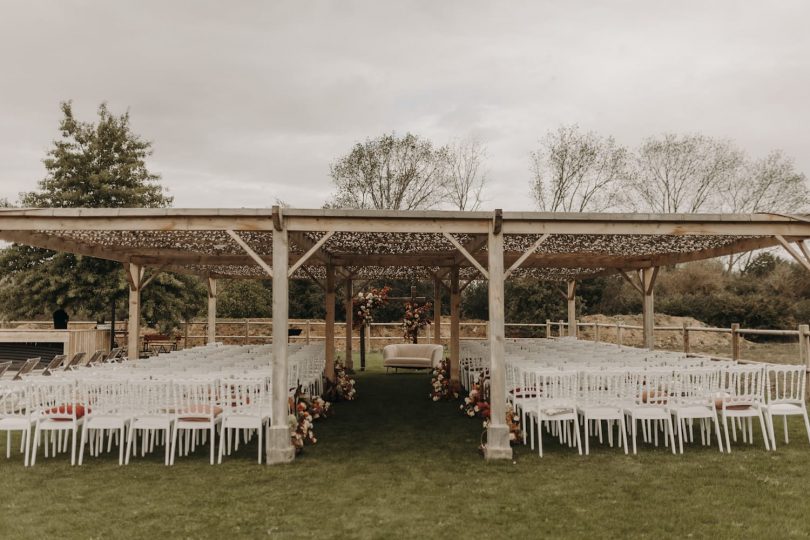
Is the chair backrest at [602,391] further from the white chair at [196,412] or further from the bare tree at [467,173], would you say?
the bare tree at [467,173]

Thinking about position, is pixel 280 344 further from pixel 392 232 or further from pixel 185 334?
pixel 185 334

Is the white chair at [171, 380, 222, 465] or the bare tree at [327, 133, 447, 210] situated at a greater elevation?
the bare tree at [327, 133, 447, 210]

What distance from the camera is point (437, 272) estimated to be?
1472cm

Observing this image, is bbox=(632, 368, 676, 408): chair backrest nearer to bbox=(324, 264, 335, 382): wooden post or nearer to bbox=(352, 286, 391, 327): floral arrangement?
bbox=(324, 264, 335, 382): wooden post

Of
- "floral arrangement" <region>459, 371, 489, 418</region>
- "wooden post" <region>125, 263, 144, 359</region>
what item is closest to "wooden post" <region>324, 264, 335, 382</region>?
"floral arrangement" <region>459, 371, 489, 418</region>

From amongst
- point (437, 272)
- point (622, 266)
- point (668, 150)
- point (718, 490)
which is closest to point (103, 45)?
point (437, 272)

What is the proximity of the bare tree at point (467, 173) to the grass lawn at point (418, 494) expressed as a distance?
23.6 meters

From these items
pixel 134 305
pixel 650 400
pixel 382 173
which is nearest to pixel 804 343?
pixel 650 400

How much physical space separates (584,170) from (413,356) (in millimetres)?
16432

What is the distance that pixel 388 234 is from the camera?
8.62 meters

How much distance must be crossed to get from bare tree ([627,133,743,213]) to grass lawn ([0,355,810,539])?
75.1 feet

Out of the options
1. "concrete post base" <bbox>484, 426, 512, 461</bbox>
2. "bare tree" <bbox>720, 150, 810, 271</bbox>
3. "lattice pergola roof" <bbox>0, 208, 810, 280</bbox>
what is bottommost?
"concrete post base" <bbox>484, 426, 512, 461</bbox>

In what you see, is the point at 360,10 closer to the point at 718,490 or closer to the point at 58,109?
the point at 58,109

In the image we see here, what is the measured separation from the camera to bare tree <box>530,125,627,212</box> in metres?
28.6
